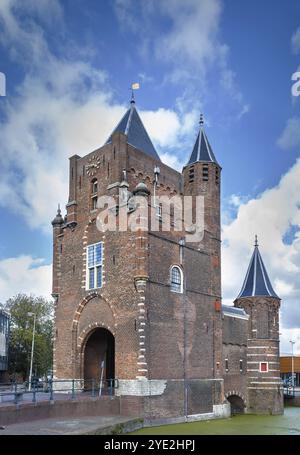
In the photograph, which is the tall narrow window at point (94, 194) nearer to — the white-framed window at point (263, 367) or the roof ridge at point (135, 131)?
the roof ridge at point (135, 131)

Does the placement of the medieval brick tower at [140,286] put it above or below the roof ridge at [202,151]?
below

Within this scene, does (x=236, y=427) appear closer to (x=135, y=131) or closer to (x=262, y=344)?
(x=262, y=344)

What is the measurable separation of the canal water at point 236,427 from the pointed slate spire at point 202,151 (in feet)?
55.8

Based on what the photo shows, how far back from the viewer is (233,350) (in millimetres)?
37594

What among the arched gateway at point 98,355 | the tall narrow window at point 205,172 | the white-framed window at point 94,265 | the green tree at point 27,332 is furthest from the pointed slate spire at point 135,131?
the green tree at point 27,332

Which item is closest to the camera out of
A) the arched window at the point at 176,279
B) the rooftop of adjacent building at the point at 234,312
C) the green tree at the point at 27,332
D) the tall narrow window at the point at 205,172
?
the arched window at the point at 176,279

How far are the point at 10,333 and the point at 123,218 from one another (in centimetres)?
3925

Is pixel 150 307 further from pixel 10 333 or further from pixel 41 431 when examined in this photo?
pixel 10 333

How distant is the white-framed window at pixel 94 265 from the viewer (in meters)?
31.5

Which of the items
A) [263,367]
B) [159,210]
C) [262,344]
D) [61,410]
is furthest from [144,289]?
[263,367]

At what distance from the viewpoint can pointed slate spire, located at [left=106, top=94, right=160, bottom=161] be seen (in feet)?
112

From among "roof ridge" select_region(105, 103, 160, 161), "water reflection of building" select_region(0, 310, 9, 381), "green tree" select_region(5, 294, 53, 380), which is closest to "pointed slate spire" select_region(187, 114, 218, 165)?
"roof ridge" select_region(105, 103, 160, 161)

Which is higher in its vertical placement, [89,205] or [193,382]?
[89,205]
